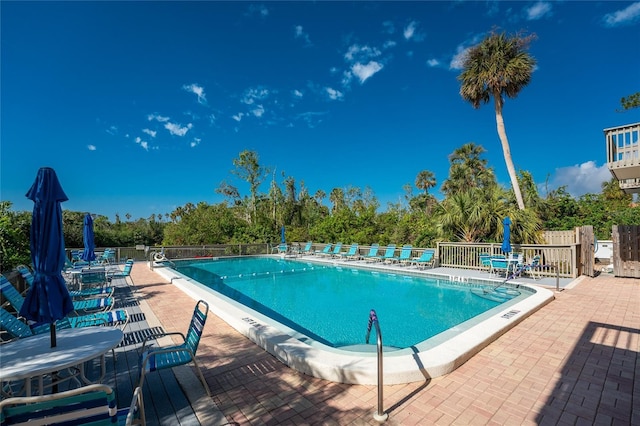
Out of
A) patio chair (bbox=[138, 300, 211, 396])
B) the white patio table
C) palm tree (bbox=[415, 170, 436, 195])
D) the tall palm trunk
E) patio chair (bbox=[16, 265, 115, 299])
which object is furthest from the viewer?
palm tree (bbox=[415, 170, 436, 195])

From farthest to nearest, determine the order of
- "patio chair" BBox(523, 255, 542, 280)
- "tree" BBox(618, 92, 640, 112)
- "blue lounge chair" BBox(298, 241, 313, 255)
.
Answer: "blue lounge chair" BBox(298, 241, 313, 255), "tree" BBox(618, 92, 640, 112), "patio chair" BBox(523, 255, 542, 280)

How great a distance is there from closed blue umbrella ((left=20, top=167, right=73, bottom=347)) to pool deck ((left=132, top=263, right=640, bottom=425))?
1436 millimetres

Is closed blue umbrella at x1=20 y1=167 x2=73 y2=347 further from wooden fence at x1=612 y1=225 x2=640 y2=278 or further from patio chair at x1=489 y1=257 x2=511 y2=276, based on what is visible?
wooden fence at x1=612 y1=225 x2=640 y2=278

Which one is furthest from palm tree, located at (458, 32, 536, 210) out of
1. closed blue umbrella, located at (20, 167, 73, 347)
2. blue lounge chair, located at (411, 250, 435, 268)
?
closed blue umbrella, located at (20, 167, 73, 347)

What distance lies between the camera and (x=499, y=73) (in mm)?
15172

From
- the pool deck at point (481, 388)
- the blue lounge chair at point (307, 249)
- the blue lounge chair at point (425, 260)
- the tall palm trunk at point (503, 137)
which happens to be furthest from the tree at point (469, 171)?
the pool deck at point (481, 388)

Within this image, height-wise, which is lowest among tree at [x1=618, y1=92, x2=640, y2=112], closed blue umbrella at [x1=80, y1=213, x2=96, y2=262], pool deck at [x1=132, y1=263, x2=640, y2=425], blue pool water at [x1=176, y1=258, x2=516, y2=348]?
blue pool water at [x1=176, y1=258, x2=516, y2=348]

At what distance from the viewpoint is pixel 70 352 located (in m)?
2.43

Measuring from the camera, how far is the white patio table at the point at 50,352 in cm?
212

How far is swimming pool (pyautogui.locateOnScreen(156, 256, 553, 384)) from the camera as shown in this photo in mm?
3379

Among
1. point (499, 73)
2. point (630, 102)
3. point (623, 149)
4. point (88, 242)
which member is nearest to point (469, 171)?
point (499, 73)

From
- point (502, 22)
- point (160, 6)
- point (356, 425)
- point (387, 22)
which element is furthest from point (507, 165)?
point (160, 6)

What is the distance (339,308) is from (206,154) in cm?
3178

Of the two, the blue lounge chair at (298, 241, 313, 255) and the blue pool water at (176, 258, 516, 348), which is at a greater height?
the blue lounge chair at (298, 241, 313, 255)
